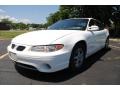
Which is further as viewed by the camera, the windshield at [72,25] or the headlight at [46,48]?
the windshield at [72,25]

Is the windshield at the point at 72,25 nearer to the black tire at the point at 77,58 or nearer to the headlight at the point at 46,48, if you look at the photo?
the black tire at the point at 77,58

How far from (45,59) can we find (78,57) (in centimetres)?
112

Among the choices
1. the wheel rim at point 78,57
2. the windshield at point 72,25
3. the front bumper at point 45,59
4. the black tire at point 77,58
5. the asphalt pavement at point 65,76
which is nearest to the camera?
the front bumper at point 45,59

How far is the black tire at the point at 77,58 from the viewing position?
4.48 m

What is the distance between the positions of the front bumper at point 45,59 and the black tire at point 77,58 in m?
0.31

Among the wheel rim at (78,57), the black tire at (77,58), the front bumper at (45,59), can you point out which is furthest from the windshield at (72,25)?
the front bumper at (45,59)

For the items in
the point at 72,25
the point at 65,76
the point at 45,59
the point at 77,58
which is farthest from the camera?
the point at 72,25

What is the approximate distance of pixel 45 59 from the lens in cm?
392

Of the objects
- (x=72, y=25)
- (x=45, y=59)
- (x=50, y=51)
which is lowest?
(x=45, y=59)

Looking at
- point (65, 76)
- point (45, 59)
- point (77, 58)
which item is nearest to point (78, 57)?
point (77, 58)

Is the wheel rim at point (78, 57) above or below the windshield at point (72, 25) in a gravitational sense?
below

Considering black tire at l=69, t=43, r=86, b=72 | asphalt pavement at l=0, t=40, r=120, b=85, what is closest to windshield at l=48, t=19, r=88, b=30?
black tire at l=69, t=43, r=86, b=72

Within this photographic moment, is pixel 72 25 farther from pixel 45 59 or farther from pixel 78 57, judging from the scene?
pixel 45 59
